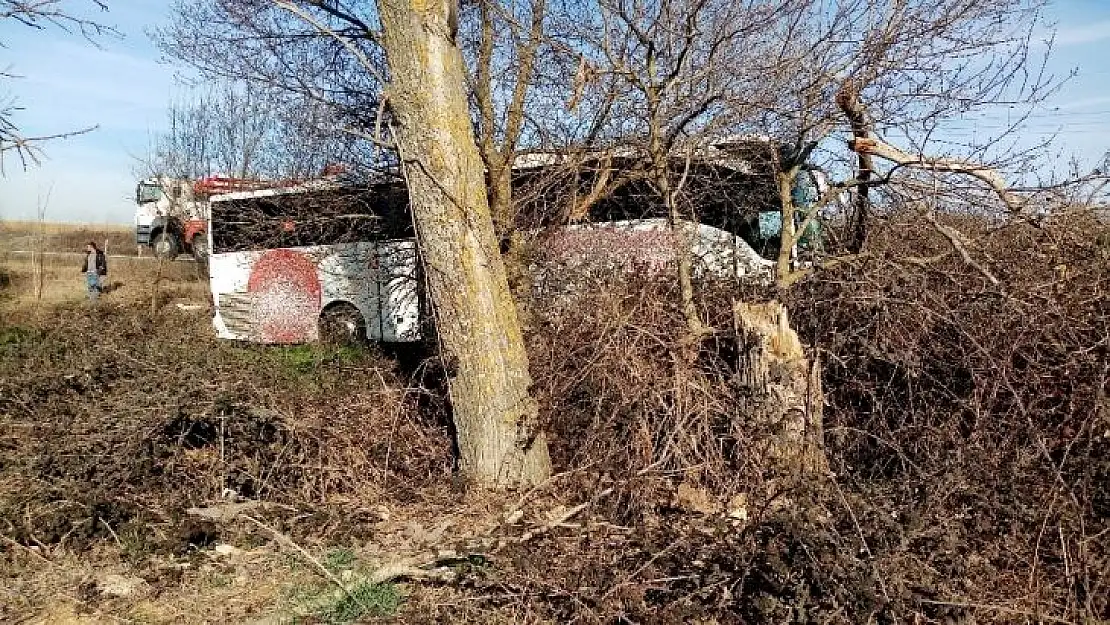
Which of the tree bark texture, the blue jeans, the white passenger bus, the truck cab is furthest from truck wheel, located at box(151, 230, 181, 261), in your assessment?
the tree bark texture

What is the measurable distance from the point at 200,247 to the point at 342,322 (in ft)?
42.9

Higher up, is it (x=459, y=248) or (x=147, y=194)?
(x=147, y=194)

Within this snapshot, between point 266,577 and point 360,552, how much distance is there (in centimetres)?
53

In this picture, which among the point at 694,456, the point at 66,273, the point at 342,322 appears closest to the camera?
the point at 694,456

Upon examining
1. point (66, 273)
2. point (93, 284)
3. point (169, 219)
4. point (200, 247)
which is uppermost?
point (169, 219)

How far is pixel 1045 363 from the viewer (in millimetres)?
4898

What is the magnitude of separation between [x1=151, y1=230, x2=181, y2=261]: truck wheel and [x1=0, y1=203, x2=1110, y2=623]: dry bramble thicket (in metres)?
18.8

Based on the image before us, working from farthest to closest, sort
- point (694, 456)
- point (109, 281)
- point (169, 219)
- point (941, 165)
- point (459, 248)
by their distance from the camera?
point (169, 219)
point (109, 281)
point (941, 165)
point (459, 248)
point (694, 456)

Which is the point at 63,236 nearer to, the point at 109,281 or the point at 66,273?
the point at 66,273

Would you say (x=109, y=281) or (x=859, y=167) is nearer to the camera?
(x=859, y=167)

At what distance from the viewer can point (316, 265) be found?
11039mm

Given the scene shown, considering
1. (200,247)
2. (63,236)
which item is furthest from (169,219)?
(63,236)

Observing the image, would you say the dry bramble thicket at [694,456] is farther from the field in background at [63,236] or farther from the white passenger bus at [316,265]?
the field in background at [63,236]

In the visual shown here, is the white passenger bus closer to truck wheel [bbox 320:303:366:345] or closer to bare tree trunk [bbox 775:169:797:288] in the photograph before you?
truck wheel [bbox 320:303:366:345]
